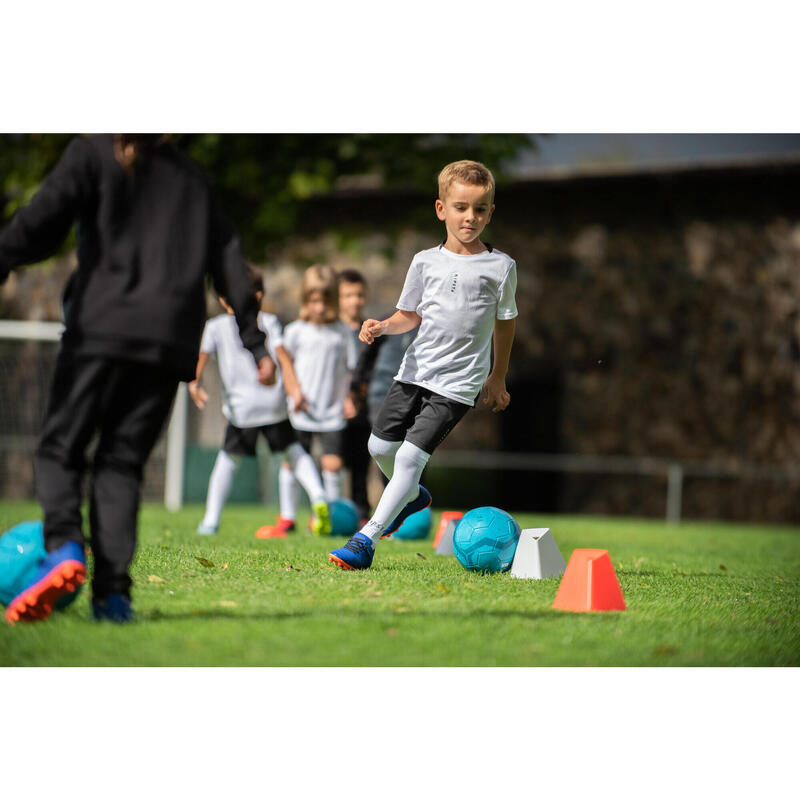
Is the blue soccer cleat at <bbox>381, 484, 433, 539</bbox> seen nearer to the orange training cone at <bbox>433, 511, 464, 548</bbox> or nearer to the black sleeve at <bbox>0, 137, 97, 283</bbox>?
the orange training cone at <bbox>433, 511, 464, 548</bbox>

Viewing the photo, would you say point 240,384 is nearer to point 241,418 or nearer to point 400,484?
point 241,418

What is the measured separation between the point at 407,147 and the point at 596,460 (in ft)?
19.2

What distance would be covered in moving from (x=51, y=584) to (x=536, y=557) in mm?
2104

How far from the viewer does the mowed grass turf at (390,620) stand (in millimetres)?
3172

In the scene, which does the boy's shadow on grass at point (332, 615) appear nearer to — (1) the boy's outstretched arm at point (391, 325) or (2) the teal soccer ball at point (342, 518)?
(1) the boy's outstretched arm at point (391, 325)

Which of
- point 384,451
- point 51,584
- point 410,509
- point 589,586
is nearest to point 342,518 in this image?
point 410,509

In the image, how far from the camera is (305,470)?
22.0ft

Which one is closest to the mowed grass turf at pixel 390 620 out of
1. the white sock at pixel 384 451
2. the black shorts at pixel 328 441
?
the white sock at pixel 384 451

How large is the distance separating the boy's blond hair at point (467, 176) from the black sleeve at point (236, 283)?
3.59ft

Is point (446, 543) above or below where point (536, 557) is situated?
below

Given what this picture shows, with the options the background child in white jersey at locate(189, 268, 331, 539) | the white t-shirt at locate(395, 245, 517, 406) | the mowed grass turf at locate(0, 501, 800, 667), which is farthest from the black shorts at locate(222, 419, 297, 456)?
the white t-shirt at locate(395, 245, 517, 406)

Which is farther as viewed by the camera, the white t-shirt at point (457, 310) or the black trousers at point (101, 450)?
the white t-shirt at point (457, 310)

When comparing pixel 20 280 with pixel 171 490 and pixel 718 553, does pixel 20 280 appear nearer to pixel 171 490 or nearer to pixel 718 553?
pixel 171 490

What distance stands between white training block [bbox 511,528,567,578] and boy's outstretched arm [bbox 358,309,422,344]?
108 centimetres
